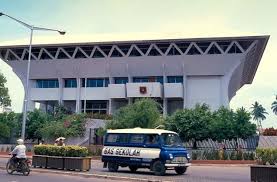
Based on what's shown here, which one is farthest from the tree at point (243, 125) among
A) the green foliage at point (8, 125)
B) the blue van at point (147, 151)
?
the green foliage at point (8, 125)

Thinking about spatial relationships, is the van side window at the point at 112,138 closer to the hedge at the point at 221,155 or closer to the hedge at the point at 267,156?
the hedge at the point at 267,156

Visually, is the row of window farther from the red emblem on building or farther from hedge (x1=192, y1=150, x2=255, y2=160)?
hedge (x1=192, y1=150, x2=255, y2=160)

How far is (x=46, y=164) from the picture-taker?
2142 centimetres

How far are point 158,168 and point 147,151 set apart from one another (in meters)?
1.06

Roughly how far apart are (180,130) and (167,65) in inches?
1065

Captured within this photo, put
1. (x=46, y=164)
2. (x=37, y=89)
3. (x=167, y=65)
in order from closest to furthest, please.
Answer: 1. (x=46, y=164)
2. (x=167, y=65)
3. (x=37, y=89)

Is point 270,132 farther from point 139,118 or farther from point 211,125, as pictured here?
point 139,118

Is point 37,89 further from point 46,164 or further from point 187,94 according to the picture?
point 46,164

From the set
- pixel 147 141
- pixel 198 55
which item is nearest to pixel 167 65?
pixel 198 55

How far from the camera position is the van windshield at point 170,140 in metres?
20.5

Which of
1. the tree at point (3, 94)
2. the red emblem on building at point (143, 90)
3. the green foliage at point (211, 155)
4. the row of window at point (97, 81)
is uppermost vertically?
the row of window at point (97, 81)

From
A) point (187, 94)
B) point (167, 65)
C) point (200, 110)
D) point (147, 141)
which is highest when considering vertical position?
point (167, 65)

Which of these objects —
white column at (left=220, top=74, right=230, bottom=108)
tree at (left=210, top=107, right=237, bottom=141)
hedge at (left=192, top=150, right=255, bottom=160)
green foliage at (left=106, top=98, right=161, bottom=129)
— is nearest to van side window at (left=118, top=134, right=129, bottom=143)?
hedge at (left=192, top=150, right=255, bottom=160)

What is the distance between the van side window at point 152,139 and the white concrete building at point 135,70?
41.5m
